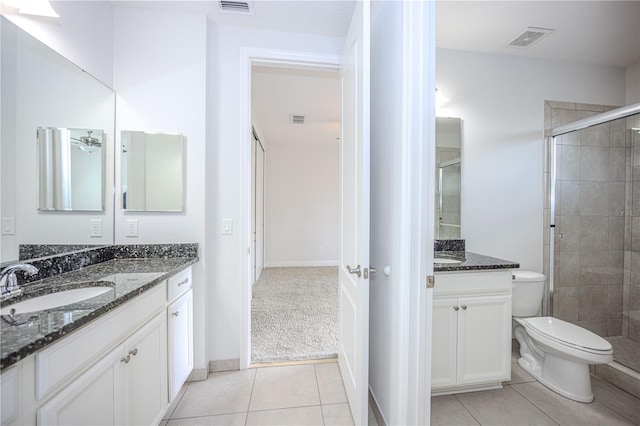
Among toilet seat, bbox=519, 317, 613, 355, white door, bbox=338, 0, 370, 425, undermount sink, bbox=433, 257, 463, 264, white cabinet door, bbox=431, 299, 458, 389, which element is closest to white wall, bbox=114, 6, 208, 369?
white door, bbox=338, 0, 370, 425

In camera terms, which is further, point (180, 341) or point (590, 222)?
point (590, 222)

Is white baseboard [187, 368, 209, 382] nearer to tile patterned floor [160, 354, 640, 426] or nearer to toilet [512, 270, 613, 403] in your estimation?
tile patterned floor [160, 354, 640, 426]

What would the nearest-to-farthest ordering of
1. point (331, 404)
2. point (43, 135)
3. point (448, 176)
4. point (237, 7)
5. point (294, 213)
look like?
point (43, 135)
point (331, 404)
point (237, 7)
point (448, 176)
point (294, 213)

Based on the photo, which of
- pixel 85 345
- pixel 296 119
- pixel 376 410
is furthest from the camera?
pixel 296 119

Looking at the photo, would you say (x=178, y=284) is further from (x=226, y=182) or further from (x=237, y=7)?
(x=237, y=7)

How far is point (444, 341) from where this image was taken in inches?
63.2

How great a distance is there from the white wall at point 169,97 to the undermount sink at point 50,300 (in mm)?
626

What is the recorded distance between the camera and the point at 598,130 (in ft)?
7.19

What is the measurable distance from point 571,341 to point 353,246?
156 cm

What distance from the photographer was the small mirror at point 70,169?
135 centimetres

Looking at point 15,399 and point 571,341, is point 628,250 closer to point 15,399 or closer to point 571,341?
point 571,341

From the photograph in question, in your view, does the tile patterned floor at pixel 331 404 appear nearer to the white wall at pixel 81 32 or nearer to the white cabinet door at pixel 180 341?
the white cabinet door at pixel 180 341

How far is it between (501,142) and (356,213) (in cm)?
175

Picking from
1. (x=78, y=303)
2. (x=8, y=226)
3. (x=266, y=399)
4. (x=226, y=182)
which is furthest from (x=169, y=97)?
(x=266, y=399)
